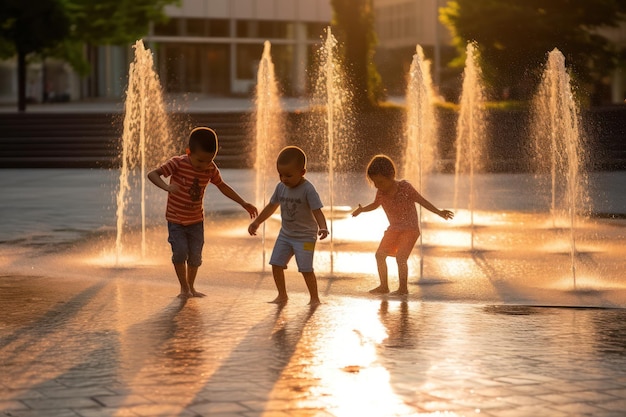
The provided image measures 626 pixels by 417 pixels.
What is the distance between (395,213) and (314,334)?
7.50 feet

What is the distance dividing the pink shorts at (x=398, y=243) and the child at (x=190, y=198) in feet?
3.76

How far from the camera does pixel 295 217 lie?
9062 mm

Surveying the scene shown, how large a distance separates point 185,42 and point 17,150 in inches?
1611

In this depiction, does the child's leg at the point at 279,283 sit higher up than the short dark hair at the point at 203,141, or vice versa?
the short dark hair at the point at 203,141

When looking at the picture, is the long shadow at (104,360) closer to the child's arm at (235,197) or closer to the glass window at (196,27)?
the child's arm at (235,197)

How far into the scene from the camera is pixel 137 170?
2717cm

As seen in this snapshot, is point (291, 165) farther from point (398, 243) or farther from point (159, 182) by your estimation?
point (398, 243)

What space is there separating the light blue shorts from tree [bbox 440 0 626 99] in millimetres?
32065

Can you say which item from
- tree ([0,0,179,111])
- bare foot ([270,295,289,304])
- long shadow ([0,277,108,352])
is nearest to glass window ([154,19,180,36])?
tree ([0,0,179,111])

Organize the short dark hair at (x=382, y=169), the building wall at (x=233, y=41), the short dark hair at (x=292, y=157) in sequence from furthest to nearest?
1. the building wall at (x=233, y=41)
2. the short dark hair at (x=382, y=169)
3. the short dark hair at (x=292, y=157)

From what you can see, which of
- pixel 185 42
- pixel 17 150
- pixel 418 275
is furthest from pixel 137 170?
pixel 185 42

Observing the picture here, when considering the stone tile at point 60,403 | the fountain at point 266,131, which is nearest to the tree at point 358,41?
the fountain at point 266,131

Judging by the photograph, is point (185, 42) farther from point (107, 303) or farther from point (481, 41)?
point (107, 303)

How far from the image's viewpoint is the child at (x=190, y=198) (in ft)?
30.6
